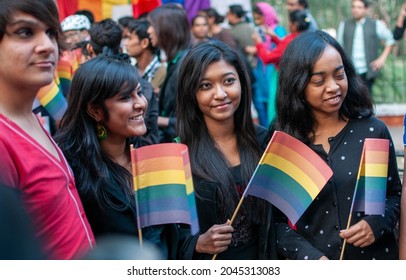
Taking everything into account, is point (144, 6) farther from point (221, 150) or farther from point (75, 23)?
point (221, 150)

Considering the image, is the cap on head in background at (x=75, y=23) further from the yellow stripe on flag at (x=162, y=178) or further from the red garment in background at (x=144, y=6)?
the yellow stripe on flag at (x=162, y=178)

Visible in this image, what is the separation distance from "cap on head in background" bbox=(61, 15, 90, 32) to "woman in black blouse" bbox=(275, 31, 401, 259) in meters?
4.10

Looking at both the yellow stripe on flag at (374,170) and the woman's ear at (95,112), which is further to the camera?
the woman's ear at (95,112)

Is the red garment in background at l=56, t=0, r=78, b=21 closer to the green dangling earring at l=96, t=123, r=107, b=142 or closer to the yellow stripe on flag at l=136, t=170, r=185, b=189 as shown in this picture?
the green dangling earring at l=96, t=123, r=107, b=142

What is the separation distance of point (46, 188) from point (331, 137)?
1441 millimetres

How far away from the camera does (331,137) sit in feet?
9.64

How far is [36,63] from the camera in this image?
1937mm

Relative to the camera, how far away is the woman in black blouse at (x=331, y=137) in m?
2.80

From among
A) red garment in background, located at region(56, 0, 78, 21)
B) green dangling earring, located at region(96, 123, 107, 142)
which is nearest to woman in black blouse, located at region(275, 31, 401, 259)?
green dangling earring, located at region(96, 123, 107, 142)

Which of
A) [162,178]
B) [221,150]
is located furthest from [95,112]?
[221,150]

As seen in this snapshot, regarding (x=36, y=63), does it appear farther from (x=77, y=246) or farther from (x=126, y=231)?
(x=126, y=231)

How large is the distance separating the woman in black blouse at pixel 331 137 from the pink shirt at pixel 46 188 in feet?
3.60

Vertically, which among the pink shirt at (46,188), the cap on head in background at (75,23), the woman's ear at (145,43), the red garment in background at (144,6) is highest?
the red garment in background at (144,6)

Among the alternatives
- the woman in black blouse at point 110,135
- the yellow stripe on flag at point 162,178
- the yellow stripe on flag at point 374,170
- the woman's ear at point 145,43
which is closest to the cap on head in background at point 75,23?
the woman's ear at point 145,43
